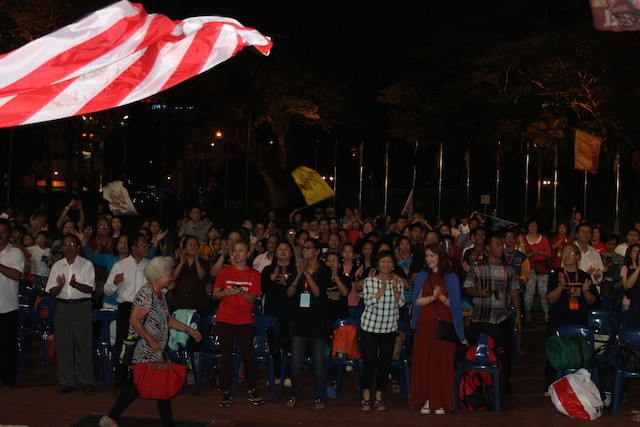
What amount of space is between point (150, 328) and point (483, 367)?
11.9 feet

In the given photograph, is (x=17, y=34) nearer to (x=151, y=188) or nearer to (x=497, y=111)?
(x=497, y=111)

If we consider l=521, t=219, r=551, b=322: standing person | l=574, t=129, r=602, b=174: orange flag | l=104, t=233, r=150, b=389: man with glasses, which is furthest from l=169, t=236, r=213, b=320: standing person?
l=574, t=129, r=602, b=174: orange flag

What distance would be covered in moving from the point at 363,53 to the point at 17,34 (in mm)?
32127

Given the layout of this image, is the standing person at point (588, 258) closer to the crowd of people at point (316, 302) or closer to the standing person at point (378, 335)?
the crowd of people at point (316, 302)

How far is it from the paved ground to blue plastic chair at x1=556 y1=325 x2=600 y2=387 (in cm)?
37

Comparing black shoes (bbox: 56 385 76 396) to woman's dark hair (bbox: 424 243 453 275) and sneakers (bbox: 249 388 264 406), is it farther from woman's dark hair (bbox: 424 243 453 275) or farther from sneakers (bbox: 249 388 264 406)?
woman's dark hair (bbox: 424 243 453 275)

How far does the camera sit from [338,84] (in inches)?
1879

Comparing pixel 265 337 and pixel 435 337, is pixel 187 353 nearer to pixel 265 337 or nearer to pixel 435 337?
pixel 265 337

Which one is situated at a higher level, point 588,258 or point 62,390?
point 588,258

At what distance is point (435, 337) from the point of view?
9.41 meters

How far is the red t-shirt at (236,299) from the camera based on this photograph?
9.53 m

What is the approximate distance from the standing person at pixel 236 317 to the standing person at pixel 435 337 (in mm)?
1654

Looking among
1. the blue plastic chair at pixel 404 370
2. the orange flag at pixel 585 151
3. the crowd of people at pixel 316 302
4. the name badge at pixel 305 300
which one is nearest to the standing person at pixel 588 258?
the crowd of people at pixel 316 302

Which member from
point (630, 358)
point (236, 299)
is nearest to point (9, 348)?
point (236, 299)
